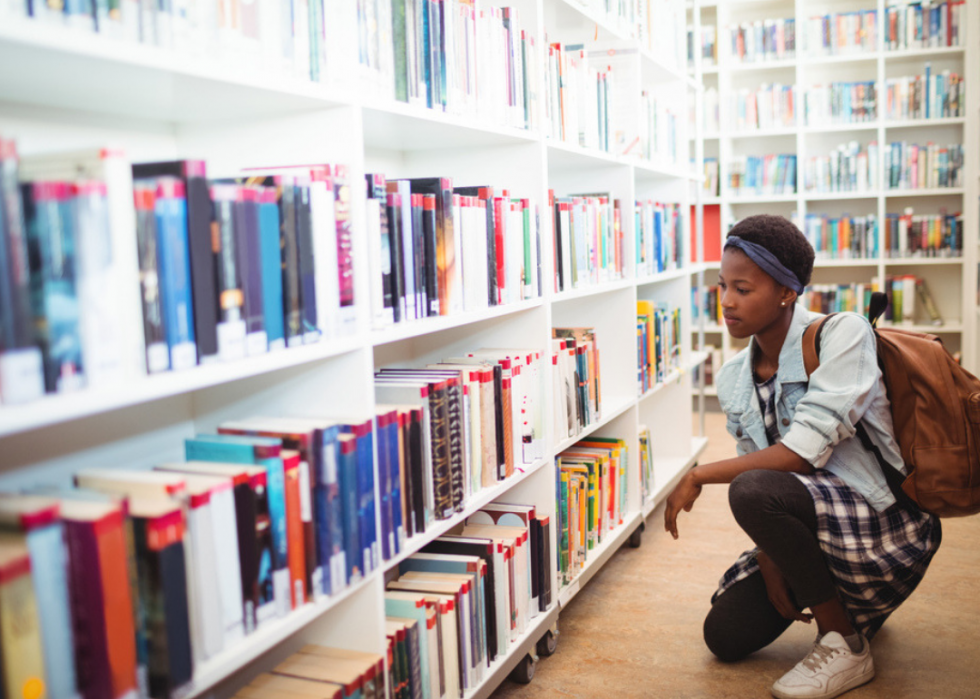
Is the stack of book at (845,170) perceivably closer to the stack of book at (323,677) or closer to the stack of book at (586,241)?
the stack of book at (586,241)

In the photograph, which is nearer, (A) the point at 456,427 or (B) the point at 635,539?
(A) the point at 456,427

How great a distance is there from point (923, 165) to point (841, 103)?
0.63 m

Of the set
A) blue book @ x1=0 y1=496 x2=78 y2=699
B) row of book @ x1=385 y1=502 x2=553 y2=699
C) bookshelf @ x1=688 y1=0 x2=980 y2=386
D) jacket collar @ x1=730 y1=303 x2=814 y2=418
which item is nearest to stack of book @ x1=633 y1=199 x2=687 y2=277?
jacket collar @ x1=730 y1=303 x2=814 y2=418

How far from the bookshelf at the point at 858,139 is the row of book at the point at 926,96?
0.04m

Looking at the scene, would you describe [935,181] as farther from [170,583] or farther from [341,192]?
[170,583]

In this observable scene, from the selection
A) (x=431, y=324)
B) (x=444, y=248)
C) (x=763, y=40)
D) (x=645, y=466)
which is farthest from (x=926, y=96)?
(x=431, y=324)

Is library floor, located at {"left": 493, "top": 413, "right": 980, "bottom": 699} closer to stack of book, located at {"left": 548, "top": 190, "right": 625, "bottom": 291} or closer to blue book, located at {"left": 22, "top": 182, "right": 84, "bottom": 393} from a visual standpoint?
stack of book, located at {"left": 548, "top": 190, "right": 625, "bottom": 291}

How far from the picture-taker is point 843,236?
16.7 feet

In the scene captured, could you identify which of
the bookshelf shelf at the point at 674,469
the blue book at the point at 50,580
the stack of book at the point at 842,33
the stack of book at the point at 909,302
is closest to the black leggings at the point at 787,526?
the bookshelf shelf at the point at 674,469

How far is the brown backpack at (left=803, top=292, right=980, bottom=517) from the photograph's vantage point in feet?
5.92

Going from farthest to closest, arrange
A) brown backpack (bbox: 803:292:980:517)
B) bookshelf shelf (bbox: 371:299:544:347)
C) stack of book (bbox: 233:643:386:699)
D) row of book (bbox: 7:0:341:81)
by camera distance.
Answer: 1. brown backpack (bbox: 803:292:980:517)
2. bookshelf shelf (bbox: 371:299:544:347)
3. stack of book (bbox: 233:643:386:699)
4. row of book (bbox: 7:0:341:81)

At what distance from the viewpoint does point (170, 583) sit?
3.14ft

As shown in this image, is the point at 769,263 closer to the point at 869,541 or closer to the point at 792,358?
the point at 792,358

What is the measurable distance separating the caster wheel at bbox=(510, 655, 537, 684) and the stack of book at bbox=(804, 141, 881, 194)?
4.07 meters
